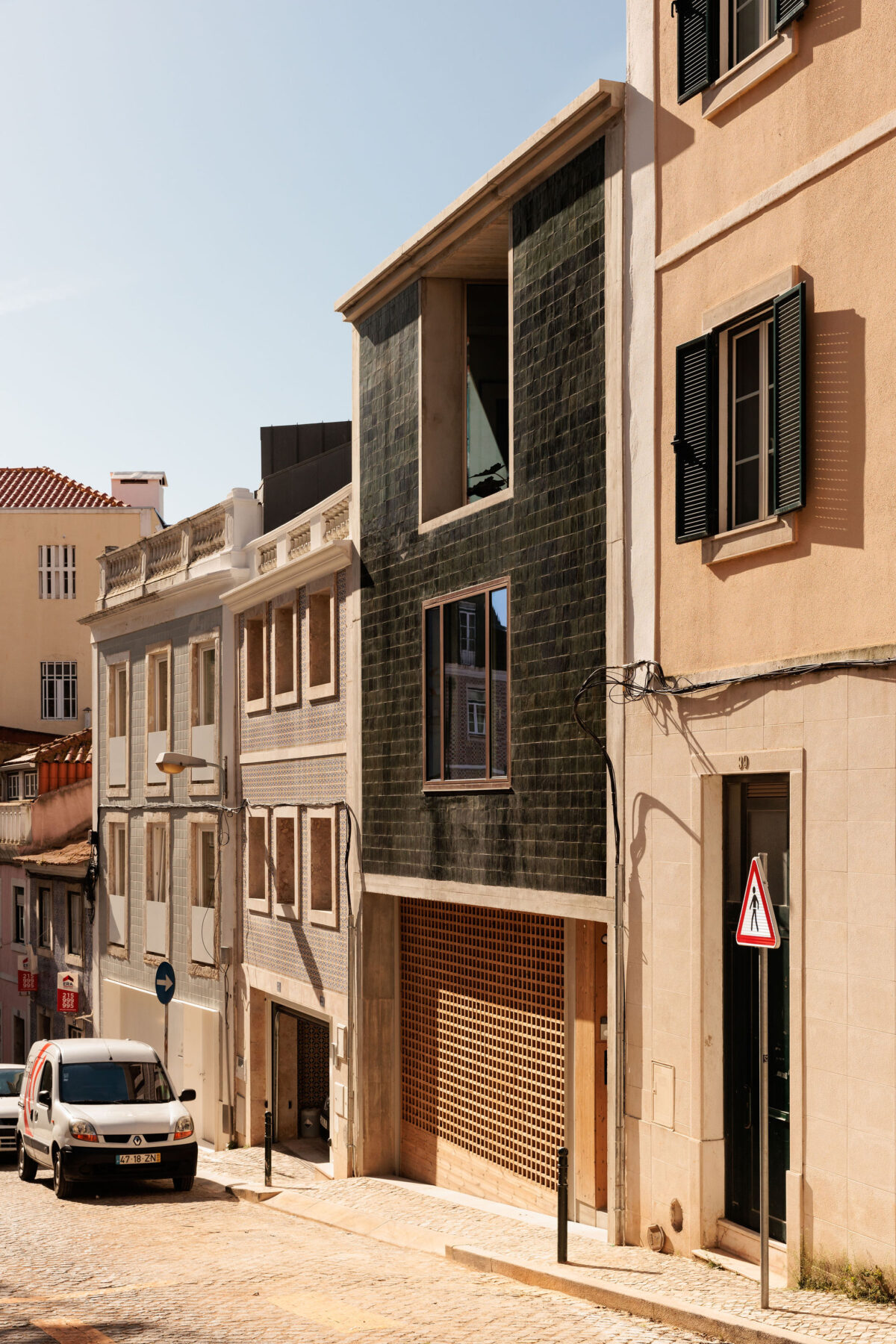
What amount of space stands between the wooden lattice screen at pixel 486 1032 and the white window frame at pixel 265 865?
5.17m

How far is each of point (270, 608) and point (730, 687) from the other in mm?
13738

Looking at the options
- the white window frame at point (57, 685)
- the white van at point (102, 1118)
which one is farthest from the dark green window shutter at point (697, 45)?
the white window frame at point (57, 685)

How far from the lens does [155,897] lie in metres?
30.9

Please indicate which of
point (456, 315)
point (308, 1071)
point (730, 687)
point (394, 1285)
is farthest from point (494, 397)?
point (308, 1071)

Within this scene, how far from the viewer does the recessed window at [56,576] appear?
5775cm

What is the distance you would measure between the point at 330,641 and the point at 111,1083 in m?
6.74

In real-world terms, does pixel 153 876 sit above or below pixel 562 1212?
above

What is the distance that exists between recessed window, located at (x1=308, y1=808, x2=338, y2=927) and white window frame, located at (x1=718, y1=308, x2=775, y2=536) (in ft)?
34.7

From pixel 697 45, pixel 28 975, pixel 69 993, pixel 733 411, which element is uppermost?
pixel 697 45

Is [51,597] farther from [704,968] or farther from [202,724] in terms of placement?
[704,968]

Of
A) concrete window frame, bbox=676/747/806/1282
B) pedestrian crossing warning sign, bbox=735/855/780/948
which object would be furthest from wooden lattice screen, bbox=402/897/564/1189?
pedestrian crossing warning sign, bbox=735/855/780/948

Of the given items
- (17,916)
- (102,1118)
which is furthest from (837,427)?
(17,916)

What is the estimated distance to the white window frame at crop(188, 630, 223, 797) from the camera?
2731 centimetres

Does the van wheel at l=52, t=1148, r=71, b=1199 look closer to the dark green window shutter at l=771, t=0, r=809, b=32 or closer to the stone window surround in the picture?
the stone window surround
